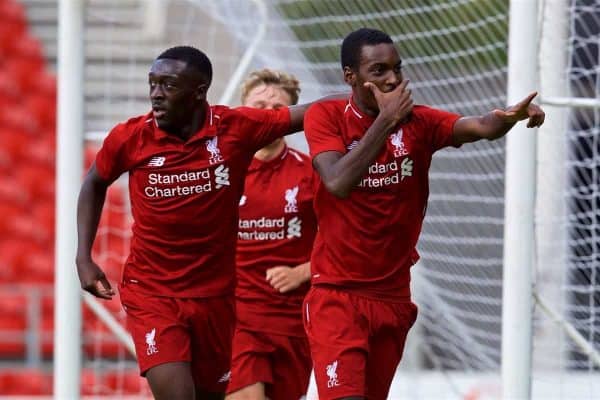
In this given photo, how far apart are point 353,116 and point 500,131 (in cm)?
57

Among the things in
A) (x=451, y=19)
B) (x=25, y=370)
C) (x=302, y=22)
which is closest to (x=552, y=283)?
(x=451, y=19)

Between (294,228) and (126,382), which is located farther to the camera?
(126,382)

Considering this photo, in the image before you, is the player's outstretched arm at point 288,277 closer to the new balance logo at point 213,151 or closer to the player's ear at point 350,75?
the new balance logo at point 213,151

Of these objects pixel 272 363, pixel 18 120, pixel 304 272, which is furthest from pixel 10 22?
pixel 304 272

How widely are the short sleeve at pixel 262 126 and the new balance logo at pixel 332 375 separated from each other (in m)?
1.05

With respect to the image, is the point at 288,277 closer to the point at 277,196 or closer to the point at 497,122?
the point at 277,196

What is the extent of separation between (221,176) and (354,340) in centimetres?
93

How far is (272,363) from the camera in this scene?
6.02 meters

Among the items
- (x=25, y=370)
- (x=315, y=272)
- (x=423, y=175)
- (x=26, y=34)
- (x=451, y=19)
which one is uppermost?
(x=26, y=34)

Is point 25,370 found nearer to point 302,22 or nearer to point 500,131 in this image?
point 302,22

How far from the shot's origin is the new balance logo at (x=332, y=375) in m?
4.73

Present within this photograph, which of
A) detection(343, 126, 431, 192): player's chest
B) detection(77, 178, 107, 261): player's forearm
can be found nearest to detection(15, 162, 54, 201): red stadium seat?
detection(77, 178, 107, 261): player's forearm

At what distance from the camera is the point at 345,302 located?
15.8 ft

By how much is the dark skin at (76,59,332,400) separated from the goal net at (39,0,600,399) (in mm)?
1722
